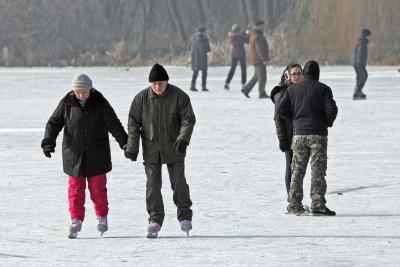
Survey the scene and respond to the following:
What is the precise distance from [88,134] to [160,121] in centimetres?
53

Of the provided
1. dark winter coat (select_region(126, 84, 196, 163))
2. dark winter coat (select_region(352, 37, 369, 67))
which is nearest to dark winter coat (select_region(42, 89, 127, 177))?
dark winter coat (select_region(126, 84, 196, 163))

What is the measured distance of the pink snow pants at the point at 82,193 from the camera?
31.8 feet

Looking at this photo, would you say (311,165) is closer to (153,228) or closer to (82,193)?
(153,228)

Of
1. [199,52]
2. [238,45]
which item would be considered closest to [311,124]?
[199,52]

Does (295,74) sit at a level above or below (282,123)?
above

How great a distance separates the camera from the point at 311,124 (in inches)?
426

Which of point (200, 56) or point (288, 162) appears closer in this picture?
point (288, 162)

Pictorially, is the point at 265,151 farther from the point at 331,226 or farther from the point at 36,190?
the point at 331,226

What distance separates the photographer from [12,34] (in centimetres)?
6662

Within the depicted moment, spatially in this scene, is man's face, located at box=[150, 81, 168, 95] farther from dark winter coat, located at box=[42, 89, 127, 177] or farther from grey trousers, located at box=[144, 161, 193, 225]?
grey trousers, located at box=[144, 161, 193, 225]

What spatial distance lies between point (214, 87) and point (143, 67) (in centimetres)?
1741

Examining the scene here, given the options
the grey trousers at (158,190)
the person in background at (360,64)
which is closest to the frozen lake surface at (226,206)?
the grey trousers at (158,190)

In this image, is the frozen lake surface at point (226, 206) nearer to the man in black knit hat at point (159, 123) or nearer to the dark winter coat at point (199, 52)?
the man in black knit hat at point (159, 123)

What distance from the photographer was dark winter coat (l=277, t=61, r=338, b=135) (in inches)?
424
